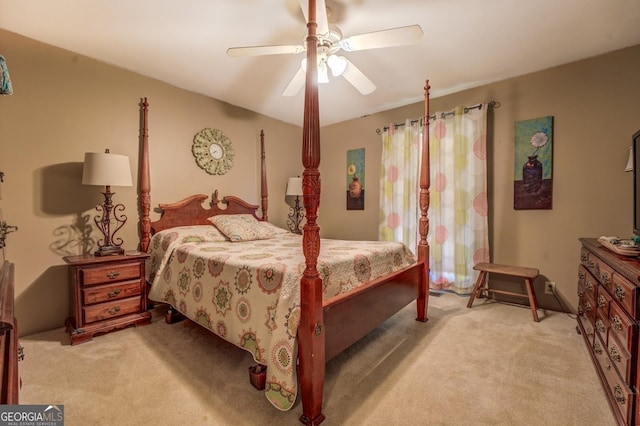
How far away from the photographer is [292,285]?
4.89 ft

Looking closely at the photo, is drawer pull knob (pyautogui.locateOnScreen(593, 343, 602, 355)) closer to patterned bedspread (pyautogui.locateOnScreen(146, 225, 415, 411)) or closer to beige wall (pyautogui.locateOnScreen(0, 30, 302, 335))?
patterned bedspread (pyautogui.locateOnScreen(146, 225, 415, 411))

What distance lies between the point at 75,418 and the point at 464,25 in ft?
11.5

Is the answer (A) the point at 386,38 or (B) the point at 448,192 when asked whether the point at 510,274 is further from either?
(A) the point at 386,38

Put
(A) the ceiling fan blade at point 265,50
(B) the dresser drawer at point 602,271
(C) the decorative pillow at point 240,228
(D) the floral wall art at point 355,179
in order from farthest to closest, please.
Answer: (D) the floral wall art at point 355,179
(C) the decorative pillow at point 240,228
(A) the ceiling fan blade at point 265,50
(B) the dresser drawer at point 602,271

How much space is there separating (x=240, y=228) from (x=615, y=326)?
2.93 meters

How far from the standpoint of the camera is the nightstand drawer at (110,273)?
222 centimetres

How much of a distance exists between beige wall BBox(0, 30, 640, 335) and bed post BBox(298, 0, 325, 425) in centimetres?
243

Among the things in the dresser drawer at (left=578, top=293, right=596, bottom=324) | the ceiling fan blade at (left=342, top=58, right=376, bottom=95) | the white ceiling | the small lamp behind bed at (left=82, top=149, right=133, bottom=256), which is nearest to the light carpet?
the dresser drawer at (left=578, top=293, right=596, bottom=324)

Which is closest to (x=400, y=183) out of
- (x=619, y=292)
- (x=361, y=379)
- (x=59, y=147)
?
(x=619, y=292)

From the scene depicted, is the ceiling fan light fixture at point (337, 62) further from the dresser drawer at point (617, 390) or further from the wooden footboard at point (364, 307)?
the dresser drawer at point (617, 390)

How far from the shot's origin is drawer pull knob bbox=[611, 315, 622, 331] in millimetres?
1373

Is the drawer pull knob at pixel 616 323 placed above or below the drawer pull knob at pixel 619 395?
above

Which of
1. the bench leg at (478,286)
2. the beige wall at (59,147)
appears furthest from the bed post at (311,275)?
the beige wall at (59,147)

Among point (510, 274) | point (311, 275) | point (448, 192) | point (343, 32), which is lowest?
point (510, 274)
